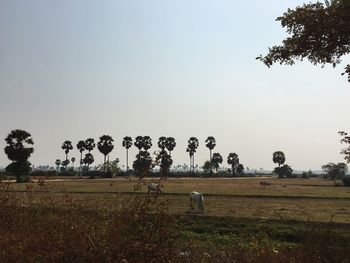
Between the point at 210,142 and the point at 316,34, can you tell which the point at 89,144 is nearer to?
the point at 210,142

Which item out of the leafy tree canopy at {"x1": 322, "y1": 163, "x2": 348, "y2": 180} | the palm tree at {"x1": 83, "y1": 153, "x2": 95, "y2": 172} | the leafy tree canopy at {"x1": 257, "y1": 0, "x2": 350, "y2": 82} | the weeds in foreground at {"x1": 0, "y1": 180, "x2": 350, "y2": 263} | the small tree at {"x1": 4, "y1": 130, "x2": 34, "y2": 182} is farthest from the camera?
the palm tree at {"x1": 83, "y1": 153, "x2": 95, "y2": 172}

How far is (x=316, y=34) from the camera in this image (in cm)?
918

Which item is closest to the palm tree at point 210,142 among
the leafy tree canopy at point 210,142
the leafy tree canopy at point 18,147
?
the leafy tree canopy at point 210,142

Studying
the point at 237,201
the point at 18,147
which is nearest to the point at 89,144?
the point at 18,147

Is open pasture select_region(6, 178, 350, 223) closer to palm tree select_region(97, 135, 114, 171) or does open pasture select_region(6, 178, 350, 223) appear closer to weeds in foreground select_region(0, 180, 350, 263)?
weeds in foreground select_region(0, 180, 350, 263)

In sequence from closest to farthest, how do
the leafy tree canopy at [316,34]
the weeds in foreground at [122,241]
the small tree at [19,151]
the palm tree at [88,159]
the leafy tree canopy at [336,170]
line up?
1. the weeds in foreground at [122,241]
2. the leafy tree canopy at [316,34]
3. the small tree at [19,151]
4. the leafy tree canopy at [336,170]
5. the palm tree at [88,159]

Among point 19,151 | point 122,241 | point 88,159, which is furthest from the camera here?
point 88,159

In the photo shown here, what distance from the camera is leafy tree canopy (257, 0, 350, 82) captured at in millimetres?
8703

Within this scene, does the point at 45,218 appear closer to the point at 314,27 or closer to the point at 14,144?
the point at 314,27

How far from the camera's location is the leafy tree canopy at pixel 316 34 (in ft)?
28.6

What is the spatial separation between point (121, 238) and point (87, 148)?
16509cm

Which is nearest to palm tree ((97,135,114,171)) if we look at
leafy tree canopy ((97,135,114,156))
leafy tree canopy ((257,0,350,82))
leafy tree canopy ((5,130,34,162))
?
leafy tree canopy ((97,135,114,156))

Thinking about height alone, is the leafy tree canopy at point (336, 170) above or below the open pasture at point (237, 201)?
above

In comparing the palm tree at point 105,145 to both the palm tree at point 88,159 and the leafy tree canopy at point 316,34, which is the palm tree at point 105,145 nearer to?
the palm tree at point 88,159
